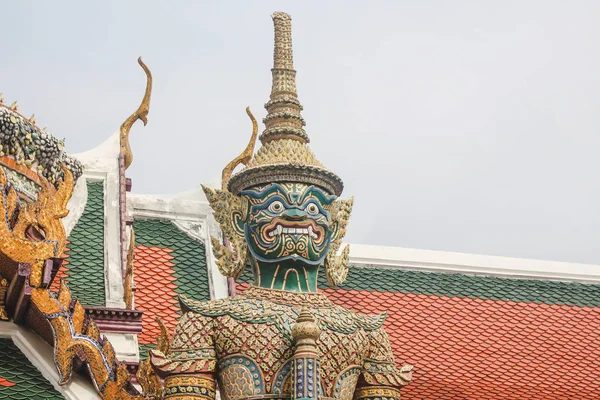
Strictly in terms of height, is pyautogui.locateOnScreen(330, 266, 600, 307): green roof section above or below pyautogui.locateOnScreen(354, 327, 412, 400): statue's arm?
above

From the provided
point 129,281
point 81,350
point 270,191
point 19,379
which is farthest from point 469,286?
point 19,379

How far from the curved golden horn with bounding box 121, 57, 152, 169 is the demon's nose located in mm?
4046

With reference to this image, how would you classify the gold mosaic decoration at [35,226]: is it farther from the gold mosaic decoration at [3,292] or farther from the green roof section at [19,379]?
the green roof section at [19,379]

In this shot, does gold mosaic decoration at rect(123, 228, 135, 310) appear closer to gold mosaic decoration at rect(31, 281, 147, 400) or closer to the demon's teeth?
gold mosaic decoration at rect(31, 281, 147, 400)

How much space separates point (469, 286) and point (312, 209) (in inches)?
222

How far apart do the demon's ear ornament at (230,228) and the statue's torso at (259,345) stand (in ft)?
1.35

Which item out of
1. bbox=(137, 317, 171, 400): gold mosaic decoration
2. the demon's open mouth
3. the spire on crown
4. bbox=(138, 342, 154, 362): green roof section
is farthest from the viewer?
bbox=(138, 342, 154, 362): green roof section

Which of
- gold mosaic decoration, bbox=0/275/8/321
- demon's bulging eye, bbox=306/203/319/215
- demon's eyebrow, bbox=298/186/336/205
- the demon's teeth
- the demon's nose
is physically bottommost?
gold mosaic decoration, bbox=0/275/8/321

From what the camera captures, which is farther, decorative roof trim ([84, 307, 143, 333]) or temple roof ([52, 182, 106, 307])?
temple roof ([52, 182, 106, 307])

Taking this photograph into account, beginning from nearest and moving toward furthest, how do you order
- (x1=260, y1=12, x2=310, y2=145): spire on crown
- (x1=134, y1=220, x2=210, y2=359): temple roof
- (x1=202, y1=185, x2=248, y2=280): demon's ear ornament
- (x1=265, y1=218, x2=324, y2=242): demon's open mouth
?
(x1=265, y1=218, x2=324, y2=242): demon's open mouth
(x1=202, y1=185, x2=248, y2=280): demon's ear ornament
(x1=260, y1=12, x2=310, y2=145): spire on crown
(x1=134, y1=220, x2=210, y2=359): temple roof

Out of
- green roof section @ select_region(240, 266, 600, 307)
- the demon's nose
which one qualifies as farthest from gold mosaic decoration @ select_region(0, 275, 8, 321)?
green roof section @ select_region(240, 266, 600, 307)

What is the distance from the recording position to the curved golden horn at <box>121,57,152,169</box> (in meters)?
12.3

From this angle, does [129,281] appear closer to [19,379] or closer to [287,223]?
[19,379]

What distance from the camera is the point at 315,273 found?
852 cm
